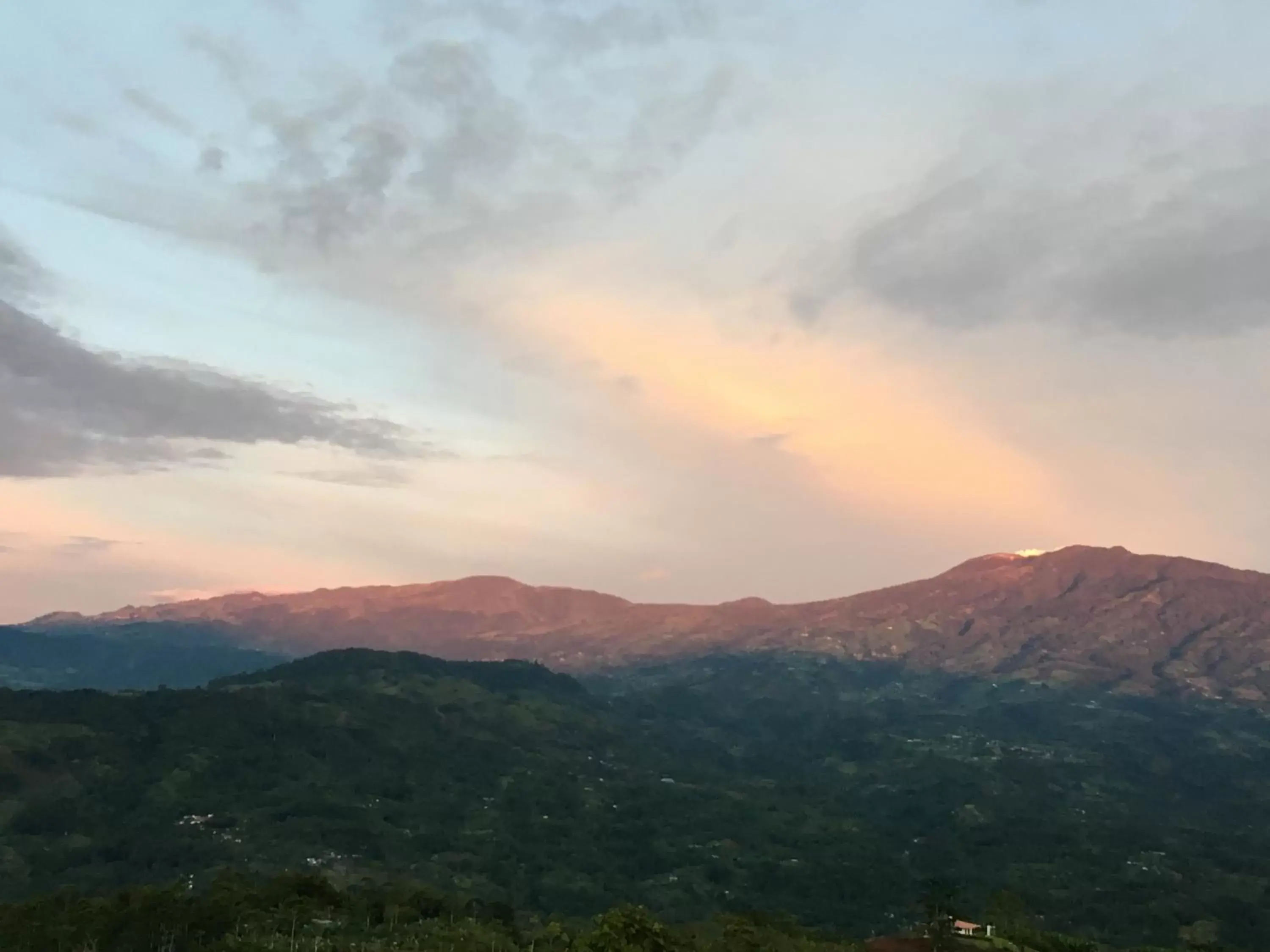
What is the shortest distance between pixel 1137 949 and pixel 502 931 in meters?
120

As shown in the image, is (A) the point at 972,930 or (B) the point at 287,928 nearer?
(B) the point at 287,928

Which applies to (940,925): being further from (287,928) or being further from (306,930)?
(287,928)

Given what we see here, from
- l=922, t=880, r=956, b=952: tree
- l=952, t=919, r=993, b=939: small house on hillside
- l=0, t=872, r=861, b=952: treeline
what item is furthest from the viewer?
l=952, t=919, r=993, b=939: small house on hillside

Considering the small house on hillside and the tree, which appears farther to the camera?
the small house on hillside

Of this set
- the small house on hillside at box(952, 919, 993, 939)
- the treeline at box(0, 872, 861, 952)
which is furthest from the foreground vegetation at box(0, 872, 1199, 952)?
the small house on hillside at box(952, 919, 993, 939)

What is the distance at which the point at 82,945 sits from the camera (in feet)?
407

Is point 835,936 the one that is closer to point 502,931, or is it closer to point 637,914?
point 502,931

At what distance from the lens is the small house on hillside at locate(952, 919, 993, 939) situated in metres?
131

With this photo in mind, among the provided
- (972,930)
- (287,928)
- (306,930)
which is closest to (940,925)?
(972,930)

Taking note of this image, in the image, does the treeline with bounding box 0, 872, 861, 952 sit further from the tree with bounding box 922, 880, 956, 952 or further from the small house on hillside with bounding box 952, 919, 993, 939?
the small house on hillside with bounding box 952, 919, 993, 939

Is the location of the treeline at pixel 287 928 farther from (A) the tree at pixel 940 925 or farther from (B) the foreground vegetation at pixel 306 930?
(A) the tree at pixel 940 925

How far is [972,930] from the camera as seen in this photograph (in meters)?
139

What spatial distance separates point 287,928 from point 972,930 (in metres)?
99.5

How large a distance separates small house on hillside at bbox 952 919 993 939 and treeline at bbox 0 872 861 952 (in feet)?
57.6
